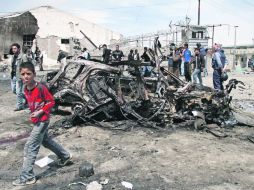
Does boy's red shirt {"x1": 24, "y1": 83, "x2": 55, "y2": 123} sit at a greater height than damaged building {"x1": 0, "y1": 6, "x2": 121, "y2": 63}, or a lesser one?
lesser

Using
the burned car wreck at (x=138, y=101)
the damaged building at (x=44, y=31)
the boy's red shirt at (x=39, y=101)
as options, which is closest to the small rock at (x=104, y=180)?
the boy's red shirt at (x=39, y=101)

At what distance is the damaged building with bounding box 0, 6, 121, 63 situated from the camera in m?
31.0

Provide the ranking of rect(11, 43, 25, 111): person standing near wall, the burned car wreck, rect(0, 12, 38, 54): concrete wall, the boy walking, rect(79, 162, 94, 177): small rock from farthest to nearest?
rect(0, 12, 38, 54): concrete wall, rect(11, 43, 25, 111): person standing near wall, the burned car wreck, rect(79, 162, 94, 177): small rock, the boy walking

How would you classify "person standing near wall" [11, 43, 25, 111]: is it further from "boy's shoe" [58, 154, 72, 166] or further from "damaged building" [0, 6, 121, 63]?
"damaged building" [0, 6, 121, 63]

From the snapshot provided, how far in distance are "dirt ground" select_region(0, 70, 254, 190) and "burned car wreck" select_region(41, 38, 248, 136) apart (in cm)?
27

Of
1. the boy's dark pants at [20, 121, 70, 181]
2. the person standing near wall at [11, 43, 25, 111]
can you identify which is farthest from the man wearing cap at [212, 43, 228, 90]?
the boy's dark pants at [20, 121, 70, 181]

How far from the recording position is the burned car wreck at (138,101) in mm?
7316

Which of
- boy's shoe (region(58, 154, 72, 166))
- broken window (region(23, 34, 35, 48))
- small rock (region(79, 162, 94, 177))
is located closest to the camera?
small rock (region(79, 162, 94, 177))

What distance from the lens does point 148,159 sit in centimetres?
555

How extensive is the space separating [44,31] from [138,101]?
84.0 ft

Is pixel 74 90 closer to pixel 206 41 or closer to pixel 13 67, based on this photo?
pixel 13 67

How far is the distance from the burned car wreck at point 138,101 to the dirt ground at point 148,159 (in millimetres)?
269

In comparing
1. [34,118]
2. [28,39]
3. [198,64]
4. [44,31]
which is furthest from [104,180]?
[28,39]

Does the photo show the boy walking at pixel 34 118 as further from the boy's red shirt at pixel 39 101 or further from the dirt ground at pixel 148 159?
the dirt ground at pixel 148 159
